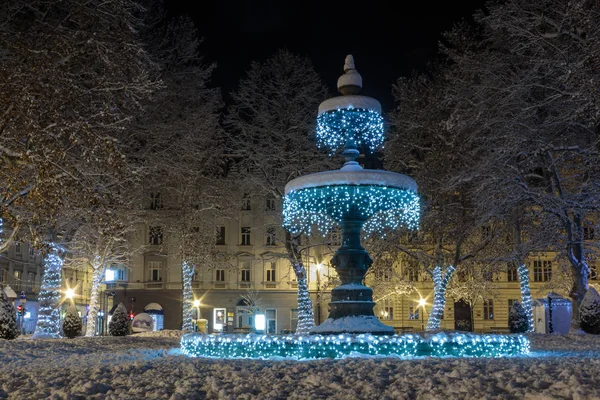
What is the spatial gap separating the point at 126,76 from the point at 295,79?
1720cm

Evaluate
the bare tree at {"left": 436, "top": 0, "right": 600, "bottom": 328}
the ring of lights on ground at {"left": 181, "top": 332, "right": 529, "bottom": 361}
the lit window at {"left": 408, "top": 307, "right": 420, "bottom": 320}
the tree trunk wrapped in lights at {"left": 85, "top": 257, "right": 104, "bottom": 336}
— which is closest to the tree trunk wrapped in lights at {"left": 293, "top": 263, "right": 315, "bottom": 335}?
the tree trunk wrapped in lights at {"left": 85, "top": 257, "right": 104, "bottom": 336}

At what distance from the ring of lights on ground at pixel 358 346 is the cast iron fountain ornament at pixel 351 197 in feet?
7.00

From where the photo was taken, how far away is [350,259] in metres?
15.6

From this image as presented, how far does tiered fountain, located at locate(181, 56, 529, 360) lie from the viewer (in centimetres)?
1262

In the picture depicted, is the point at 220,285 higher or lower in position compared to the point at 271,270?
lower

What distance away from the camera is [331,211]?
51.8 ft

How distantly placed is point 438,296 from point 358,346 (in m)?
19.7

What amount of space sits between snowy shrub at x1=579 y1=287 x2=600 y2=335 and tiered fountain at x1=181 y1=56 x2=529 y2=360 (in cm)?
937

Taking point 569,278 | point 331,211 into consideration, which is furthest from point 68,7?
point 569,278

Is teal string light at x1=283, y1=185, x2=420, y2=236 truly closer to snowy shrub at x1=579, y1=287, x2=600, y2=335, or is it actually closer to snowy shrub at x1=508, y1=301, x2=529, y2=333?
snowy shrub at x1=579, y1=287, x2=600, y2=335

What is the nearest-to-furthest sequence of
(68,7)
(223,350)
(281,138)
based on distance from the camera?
1. (223,350)
2. (68,7)
3. (281,138)

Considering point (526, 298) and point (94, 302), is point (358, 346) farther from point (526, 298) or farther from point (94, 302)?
point (94, 302)

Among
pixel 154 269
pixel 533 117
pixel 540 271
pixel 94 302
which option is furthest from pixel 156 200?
pixel 533 117

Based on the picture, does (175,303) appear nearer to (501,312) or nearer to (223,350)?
(501,312)
